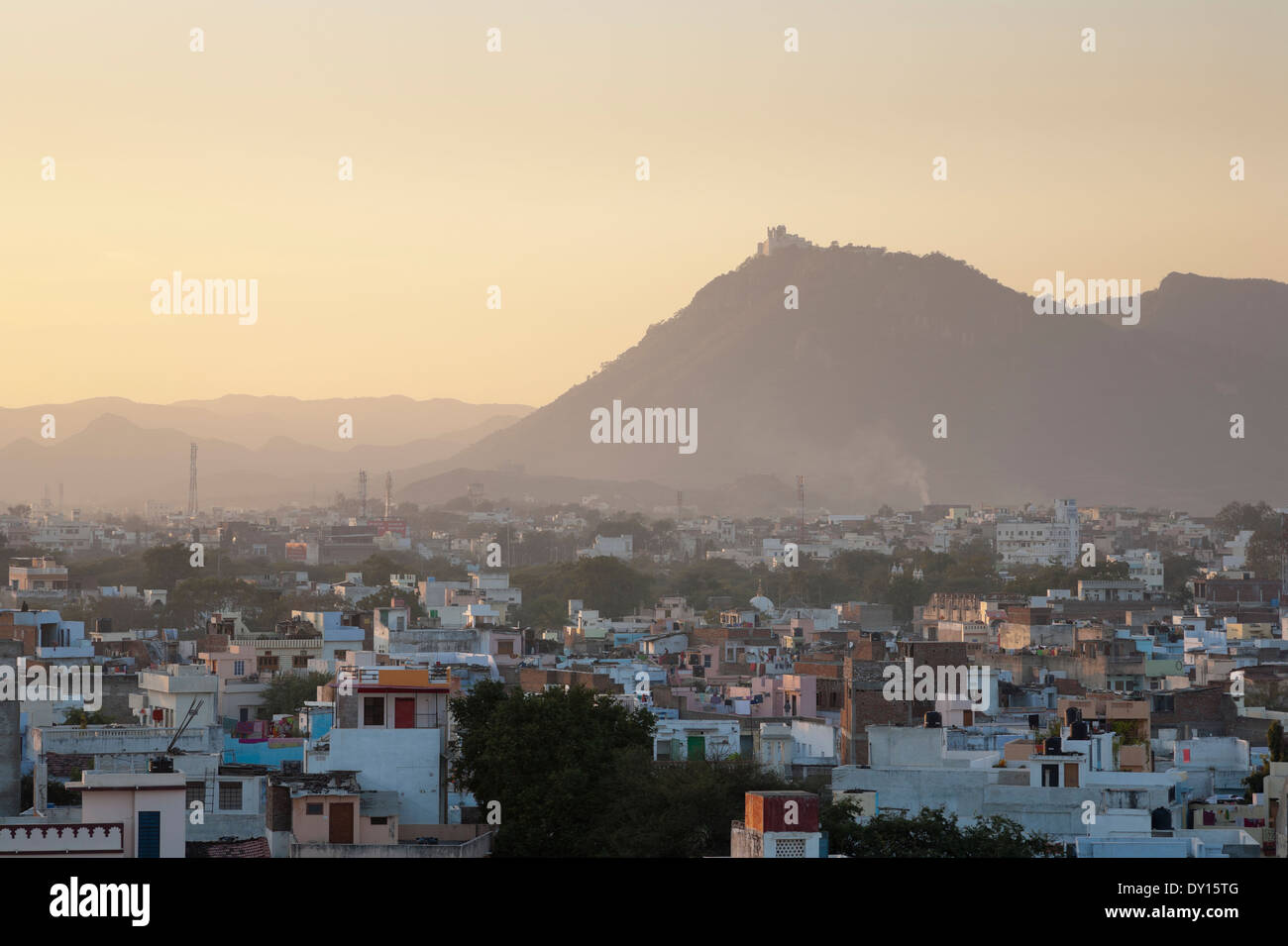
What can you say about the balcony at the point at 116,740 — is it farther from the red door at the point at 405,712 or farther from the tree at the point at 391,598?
the tree at the point at 391,598

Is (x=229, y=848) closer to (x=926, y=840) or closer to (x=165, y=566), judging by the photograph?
(x=926, y=840)

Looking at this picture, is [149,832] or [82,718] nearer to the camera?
[149,832]

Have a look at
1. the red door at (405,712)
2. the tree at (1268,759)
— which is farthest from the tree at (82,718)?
the tree at (1268,759)

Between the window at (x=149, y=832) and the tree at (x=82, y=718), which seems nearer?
the window at (x=149, y=832)

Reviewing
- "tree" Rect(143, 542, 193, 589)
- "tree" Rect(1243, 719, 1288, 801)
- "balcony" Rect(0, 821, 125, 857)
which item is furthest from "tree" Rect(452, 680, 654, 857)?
"tree" Rect(143, 542, 193, 589)

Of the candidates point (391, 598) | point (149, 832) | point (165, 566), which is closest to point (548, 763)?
point (149, 832)

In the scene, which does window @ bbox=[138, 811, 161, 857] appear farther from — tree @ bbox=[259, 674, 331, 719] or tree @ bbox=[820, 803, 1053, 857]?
tree @ bbox=[259, 674, 331, 719]
